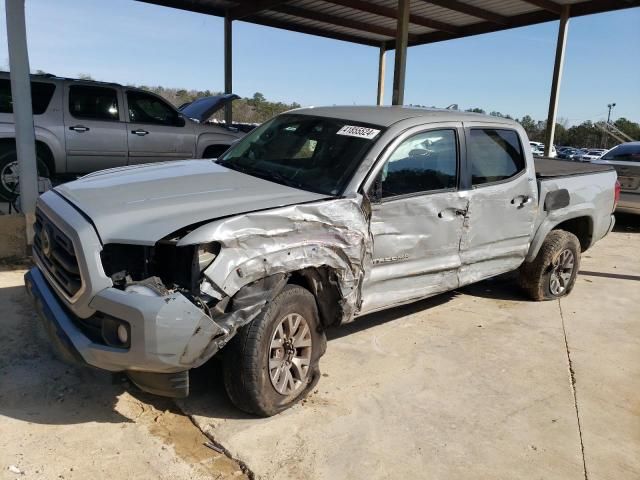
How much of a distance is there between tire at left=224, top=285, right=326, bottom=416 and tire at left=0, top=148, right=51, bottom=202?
582 cm

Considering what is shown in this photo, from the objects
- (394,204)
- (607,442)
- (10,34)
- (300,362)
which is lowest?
(607,442)

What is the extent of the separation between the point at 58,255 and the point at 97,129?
5.50 m

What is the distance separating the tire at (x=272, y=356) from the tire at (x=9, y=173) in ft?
19.1

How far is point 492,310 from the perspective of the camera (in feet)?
17.4

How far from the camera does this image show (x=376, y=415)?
3.29m

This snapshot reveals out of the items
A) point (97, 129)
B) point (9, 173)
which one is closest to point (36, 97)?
point (97, 129)

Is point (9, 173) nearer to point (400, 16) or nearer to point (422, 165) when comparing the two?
point (422, 165)

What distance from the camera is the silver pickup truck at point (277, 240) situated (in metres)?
2.65

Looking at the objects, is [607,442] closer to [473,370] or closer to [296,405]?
[473,370]

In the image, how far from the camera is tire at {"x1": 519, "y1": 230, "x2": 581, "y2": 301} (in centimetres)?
536

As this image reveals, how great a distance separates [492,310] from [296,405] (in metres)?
2.72

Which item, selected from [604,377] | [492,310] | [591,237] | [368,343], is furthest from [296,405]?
[591,237]

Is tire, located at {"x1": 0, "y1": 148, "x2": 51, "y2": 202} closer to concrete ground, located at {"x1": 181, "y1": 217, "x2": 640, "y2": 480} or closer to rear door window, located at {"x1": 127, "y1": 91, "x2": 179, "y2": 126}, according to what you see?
rear door window, located at {"x1": 127, "y1": 91, "x2": 179, "y2": 126}

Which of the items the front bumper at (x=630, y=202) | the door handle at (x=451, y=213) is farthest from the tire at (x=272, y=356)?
the front bumper at (x=630, y=202)
